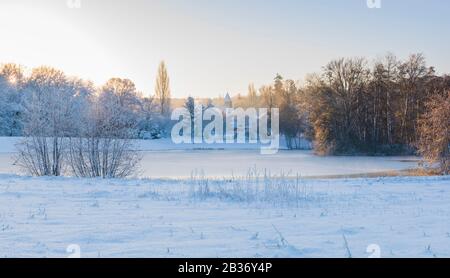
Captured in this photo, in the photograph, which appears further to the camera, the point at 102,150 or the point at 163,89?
the point at 163,89

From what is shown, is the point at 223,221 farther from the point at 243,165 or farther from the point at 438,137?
the point at 243,165

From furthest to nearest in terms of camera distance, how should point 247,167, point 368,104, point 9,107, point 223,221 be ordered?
point 9,107
point 368,104
point 247,167
point 223,221

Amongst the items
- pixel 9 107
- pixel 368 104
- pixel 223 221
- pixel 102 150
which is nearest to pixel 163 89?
pixel 9 107

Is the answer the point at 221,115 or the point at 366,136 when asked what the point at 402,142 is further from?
the point at 221,115

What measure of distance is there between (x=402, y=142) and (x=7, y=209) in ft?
152

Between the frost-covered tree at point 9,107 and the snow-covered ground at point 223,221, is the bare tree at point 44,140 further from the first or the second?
the frost-covered tree at point 9,107

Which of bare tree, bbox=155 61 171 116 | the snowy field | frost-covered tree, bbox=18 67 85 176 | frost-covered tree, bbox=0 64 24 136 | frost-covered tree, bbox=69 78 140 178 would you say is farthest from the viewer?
bare tree, bbox=155 61 171 116

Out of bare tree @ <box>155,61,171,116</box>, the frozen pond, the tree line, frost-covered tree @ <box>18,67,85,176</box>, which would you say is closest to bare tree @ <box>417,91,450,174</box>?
the frozen pond

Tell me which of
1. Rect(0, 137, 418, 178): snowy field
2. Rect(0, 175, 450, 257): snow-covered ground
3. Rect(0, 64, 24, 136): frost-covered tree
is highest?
Rect(0, 64, 24, 136): frost-covered tree

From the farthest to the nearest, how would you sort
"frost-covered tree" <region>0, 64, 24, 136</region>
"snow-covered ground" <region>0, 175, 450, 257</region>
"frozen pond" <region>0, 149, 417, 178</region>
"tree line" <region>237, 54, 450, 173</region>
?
"frost-covered tree" <region>0, 64, 24, 136</region>
"tree line" <region>237, 54, 450, 173</region>
"frozen pond" <region>0, 149, 417, 178</region>
"snow-covered ground" <region>0, 175, 450, 257</region>

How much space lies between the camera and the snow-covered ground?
19.5ft

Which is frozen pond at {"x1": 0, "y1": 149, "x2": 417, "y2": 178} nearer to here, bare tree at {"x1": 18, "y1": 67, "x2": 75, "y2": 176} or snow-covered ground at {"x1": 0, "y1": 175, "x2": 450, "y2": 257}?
bare tree at {"x1": 18, "y1": 67, "x2": 75, "y2": 176}

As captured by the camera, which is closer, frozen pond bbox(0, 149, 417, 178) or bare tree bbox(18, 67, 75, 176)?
bare tree bbox(18, 67, 75, 176)

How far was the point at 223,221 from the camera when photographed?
320 inches
